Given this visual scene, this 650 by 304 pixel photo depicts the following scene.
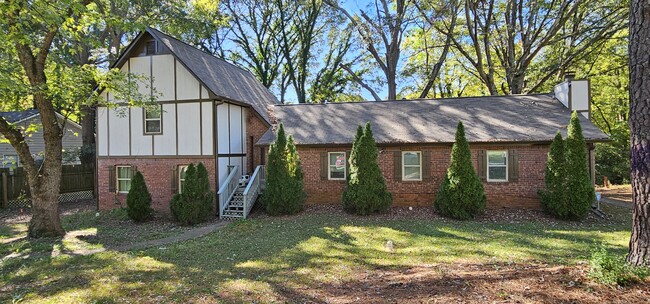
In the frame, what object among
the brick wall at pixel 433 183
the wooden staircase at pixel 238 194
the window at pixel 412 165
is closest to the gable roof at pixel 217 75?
the wooden staircase at pixel 238 194

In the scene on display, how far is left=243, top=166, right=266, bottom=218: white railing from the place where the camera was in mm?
12366

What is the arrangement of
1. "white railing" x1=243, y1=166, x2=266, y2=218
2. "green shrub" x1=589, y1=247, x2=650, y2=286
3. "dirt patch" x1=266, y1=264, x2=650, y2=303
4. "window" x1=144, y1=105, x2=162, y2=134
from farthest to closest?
1. "window" x1=144, y1=105, x2=162, y2=134
2. "white railing" x1=243, y1=166, x2=266, y2=218
3. "green shrub" x1=589, y1=247, x2=650, y2=286
4. "dirt patch" x1=266, y1=264, x2=650, y2=303

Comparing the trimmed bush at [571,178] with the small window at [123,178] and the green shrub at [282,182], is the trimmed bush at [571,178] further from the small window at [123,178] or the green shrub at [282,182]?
the small window at [123,178]

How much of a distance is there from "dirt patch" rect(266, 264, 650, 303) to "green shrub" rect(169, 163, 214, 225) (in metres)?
7.40

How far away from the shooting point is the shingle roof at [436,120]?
1222cm

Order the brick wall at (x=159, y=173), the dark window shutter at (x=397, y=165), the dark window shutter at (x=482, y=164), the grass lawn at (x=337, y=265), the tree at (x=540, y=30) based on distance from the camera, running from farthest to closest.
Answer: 1. the tree at (x=540, y=30)
2. the brick wall at (x=159, y=173)
3. the dark window shutter at (x=397, y=165)
4. the dark window shutter at (x=482, y=164)
5. the grass lawn at (x=337, y=265)

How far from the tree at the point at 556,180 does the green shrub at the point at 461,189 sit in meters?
2.00

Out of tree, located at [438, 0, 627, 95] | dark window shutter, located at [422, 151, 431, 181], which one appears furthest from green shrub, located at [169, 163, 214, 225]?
tree, located at [438, 0, 627, 95]

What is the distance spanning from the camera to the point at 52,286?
5641 millimetres

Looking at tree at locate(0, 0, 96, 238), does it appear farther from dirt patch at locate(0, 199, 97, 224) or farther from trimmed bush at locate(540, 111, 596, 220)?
trimmed bush at locate(540, 111, 596, 220)

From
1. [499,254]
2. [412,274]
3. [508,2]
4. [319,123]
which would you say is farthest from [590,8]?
[412,274]

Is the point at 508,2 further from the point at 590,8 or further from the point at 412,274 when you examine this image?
the point at 412,274

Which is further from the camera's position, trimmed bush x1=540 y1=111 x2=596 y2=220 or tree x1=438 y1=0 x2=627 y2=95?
tree x1=438 y1=0 x2=627 y2=95

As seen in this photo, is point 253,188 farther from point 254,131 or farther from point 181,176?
point 254,131
